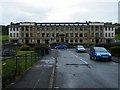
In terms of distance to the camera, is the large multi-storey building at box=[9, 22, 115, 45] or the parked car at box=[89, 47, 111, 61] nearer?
the parked car at box=[89, 47, 111, 61]

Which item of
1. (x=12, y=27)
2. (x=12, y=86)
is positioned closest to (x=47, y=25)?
(x=12, y=27)

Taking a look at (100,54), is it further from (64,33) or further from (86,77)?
(64,33)

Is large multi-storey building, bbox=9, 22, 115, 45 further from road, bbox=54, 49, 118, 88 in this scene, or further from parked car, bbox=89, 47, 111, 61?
road, bbox=54, 49, 118, 88

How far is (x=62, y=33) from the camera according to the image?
142 meters

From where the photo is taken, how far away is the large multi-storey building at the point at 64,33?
465 feet

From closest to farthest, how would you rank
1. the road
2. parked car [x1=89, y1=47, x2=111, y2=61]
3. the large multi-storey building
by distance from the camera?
the road
parked car [x1=89, y1=47, x2=111, y2=61]
the large multi-storey building

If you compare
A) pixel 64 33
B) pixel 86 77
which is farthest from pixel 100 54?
pixel 64 33

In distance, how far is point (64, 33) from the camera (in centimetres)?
14200

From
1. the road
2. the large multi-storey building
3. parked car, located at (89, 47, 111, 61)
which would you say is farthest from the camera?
the large multi-storey building

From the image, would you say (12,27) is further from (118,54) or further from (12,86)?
(12,86)

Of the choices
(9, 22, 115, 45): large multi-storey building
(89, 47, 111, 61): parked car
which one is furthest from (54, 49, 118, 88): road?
(9, 22, 115, 45): large multi-storey building

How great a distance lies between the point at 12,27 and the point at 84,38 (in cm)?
3565

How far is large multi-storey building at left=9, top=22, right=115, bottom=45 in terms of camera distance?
141625mm

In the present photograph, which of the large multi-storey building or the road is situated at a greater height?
the large multi-storey building
